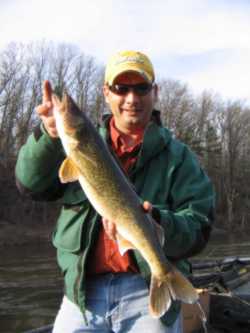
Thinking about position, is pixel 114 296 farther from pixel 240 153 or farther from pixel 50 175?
pixel 240 153

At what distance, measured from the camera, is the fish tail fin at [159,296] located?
10.4 feet

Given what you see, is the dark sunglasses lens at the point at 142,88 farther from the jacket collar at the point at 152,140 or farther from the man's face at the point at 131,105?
the jacket collar at the point at 152,140

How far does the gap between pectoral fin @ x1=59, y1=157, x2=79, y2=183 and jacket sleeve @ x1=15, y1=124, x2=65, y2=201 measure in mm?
310

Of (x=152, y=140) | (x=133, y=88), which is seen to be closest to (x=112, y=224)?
(x=152, y=140)

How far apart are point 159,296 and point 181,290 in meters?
0.14

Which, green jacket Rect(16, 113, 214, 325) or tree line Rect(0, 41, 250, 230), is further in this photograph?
tree line Rect(0, 41, 250, 230)

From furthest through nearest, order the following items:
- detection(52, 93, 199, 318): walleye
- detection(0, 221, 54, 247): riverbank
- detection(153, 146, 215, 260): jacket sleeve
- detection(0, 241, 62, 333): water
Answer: detection(0, 221, 54, 247): riverbank → detection(0, 241, 62, 333): water → detection(153, 146, 215, 260): jacket sleeve → detection(52, 93, 199, 318): walleye

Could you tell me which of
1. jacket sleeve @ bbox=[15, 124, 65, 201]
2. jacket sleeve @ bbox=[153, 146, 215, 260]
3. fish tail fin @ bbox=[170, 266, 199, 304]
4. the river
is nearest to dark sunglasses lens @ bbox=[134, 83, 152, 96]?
jacket sleeve @ bbox=[153, 146, 215, 260]

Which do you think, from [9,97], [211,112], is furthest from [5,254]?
[211,112]

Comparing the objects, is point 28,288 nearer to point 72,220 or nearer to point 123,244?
point 72,220

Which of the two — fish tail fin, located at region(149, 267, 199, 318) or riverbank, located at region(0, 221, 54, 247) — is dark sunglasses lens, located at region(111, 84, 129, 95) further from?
riverbank, located at region(0, 221, 54, 247)

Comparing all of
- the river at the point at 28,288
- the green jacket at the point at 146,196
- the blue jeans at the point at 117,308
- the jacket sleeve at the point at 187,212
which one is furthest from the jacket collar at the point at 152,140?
the river at the point at 28,288

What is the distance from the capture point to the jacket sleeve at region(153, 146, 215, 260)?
332 cm

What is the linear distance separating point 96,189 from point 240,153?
64.0 m
